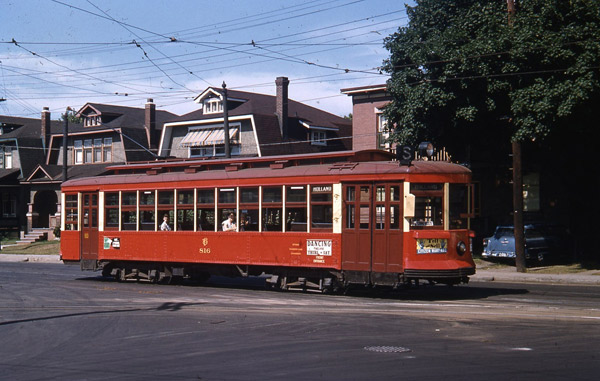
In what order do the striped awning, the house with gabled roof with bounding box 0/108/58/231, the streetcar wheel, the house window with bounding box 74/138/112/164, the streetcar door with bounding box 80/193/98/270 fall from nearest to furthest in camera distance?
the streetcar wheel
the streetcar door with bounding box 80/193/98/270
the striped awning
the house window with bounding box 74/138/112/164
the house with gabled roof with bounding box 0/108/58/231

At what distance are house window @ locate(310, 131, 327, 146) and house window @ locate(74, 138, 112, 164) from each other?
611 inches

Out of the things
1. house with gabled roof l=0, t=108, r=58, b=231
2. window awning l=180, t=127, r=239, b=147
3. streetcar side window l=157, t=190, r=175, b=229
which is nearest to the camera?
streetcar side window l=157, t=190, r=175, b=229

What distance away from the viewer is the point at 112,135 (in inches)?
2103

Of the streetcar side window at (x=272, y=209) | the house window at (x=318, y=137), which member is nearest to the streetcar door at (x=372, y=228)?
the streetcar side window at (x=272, y=209)

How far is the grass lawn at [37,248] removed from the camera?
42.4 m

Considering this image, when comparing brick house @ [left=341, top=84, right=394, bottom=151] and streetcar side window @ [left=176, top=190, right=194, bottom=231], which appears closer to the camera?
streetcar side window @ [left=176, top=190, right=194, bottom=231]

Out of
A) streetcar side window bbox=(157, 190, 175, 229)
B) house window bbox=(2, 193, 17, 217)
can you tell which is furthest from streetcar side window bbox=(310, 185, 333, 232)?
house window bbox=(2, 193, 17, 217)

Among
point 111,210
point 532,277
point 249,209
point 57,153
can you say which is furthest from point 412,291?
point 57,153

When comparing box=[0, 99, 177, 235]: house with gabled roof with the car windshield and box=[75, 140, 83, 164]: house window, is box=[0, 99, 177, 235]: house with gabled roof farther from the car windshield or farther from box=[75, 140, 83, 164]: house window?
the car windshield

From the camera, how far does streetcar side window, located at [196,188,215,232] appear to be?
750 inches

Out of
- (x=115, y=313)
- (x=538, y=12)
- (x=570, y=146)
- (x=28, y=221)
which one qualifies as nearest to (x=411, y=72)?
(x=538, y=12)

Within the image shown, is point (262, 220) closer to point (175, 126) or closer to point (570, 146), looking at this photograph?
point (570, 146)

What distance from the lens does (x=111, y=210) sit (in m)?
21.6

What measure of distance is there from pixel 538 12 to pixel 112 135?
3675 centimetres
